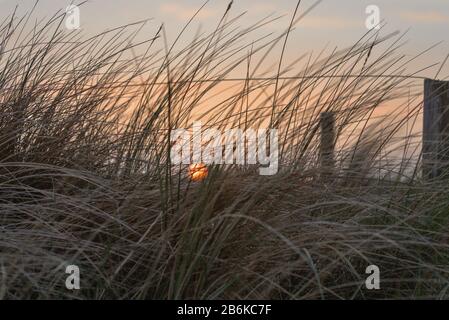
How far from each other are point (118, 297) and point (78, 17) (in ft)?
→ 6.05

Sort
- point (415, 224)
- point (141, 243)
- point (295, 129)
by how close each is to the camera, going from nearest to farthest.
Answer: point (141, 243), point (415, 224), point (295, 129)

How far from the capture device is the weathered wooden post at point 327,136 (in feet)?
10.7

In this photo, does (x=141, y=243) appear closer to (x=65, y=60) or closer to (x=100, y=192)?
(x=100, y=192)

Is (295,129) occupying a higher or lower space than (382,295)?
higher

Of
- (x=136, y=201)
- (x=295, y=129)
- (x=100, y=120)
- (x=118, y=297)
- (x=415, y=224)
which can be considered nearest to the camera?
(x=118, y=297)

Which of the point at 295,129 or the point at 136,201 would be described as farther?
the point at 295,129

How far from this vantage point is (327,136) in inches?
141

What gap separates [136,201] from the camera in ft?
8.95

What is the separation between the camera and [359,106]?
3355 millimetres

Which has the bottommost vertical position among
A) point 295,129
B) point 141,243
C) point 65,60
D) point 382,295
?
point 382,295

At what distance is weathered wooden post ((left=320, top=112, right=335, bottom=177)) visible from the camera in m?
3.27
